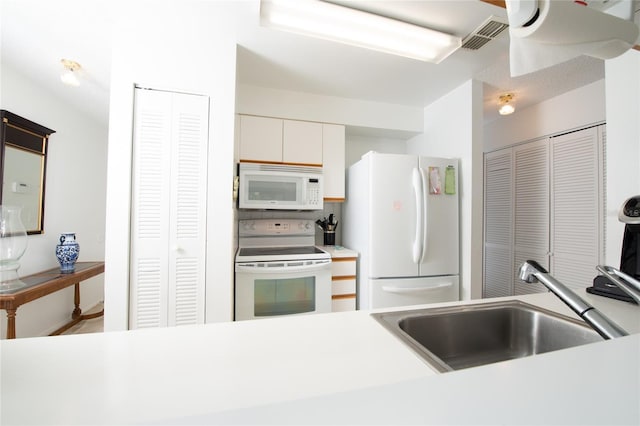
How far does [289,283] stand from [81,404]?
166 cm

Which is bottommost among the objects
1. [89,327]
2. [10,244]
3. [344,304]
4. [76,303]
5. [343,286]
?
[89,327]

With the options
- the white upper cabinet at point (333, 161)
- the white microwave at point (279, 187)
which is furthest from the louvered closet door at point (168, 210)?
the white upper cabinet at point (333, 161)

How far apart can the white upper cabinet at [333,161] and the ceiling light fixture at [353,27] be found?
1024mm

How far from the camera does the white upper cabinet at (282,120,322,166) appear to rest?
8.20 feet

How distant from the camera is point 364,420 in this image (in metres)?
0.24

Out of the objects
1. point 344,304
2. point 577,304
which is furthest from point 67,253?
point 577,304

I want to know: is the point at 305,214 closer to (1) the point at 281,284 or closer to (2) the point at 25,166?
(1) the point at 281,284

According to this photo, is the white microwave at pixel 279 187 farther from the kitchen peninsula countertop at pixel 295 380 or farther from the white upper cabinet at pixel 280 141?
the kitchen peninsula countertop at pixel 295 380

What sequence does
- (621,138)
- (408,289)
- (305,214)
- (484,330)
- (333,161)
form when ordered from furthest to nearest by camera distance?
1. (305,214)
2. (333,161)
3. (408,289)
4. (621,138)
5. (484,330)

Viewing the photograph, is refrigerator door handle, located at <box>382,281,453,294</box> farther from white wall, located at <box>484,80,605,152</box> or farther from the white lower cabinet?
white wall, located at <box>484,80,605,152</box>

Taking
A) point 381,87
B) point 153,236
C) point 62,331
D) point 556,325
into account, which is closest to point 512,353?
point 556,325

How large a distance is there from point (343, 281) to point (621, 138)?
1.97 m

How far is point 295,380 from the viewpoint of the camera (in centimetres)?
51

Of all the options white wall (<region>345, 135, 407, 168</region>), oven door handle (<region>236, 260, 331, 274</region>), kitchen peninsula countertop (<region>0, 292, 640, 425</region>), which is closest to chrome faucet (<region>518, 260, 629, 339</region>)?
kitchen peninsula countertop (<region>0, 292, 640, 425</region>)
